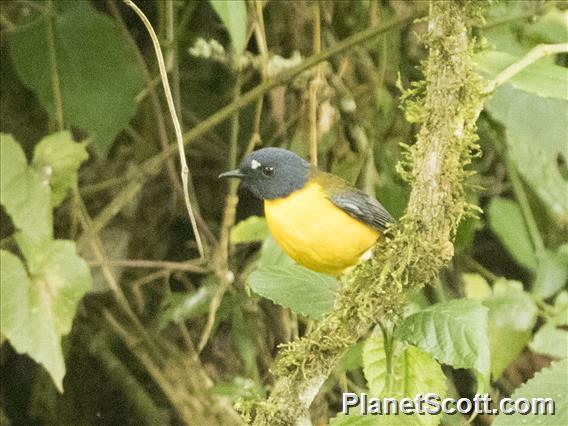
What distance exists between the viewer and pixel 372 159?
2752mm

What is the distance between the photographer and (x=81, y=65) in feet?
8.41

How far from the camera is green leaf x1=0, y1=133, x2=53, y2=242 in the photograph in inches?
84.2

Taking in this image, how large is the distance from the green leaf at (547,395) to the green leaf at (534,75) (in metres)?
0.50

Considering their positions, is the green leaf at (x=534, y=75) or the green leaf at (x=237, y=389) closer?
the green leaf at (x=534, y=75)

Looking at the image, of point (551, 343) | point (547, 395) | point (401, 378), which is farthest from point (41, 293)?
point (551, 343)

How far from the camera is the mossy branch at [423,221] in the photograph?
1402 mm

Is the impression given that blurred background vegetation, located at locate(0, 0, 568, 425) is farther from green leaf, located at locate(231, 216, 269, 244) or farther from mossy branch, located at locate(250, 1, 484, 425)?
mossy branch, located at locate(250, 1, 484, 425)

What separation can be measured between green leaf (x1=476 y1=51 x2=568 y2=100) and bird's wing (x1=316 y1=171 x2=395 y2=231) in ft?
1.10

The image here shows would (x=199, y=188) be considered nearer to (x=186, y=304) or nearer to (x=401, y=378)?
(x=186, y=304)

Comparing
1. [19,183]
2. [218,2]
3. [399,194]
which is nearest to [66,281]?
[19,183]

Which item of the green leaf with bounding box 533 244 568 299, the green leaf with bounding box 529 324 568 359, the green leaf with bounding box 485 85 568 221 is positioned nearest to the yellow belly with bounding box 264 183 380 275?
the green leaf with bounding box 485 85 568 221

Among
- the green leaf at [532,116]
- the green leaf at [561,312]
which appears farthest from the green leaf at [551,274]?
the green leaf at [532,116]

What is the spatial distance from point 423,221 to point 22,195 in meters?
1.10

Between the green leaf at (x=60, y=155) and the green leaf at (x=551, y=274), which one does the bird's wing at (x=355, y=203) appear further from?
the green leaf at (x=551, y=274)
